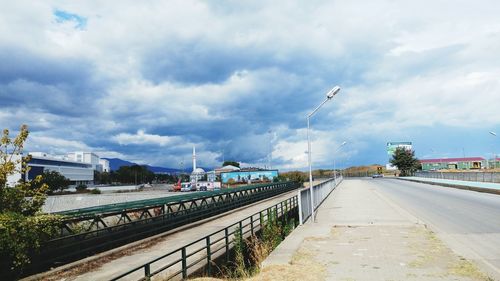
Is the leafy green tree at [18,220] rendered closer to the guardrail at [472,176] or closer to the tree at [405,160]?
the guardrail at [472,176]

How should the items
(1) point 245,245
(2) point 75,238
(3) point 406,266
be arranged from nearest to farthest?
1. (3) point 406,266
2. (2) point 75,238
3. (1) point 245,245

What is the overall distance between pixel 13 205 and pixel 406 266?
388 inches

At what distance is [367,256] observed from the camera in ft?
32.7

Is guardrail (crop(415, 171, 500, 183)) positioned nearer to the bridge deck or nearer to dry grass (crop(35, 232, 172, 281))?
the bridge deck

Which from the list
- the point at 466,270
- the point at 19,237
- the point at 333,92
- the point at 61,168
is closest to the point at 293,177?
the point at 333,92

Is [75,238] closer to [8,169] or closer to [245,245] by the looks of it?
[8,169]

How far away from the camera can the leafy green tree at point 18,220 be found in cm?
970

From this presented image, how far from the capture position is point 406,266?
29.0 ft

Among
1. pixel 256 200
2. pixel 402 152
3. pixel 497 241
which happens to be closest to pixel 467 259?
pixel 497 241

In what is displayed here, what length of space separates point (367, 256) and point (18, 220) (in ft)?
27.7

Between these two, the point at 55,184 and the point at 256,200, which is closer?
the point at 256,200

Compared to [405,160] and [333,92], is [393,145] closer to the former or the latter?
[405,160]

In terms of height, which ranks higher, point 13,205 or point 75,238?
point 13,205

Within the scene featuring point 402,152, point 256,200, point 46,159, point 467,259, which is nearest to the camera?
point 467,259
